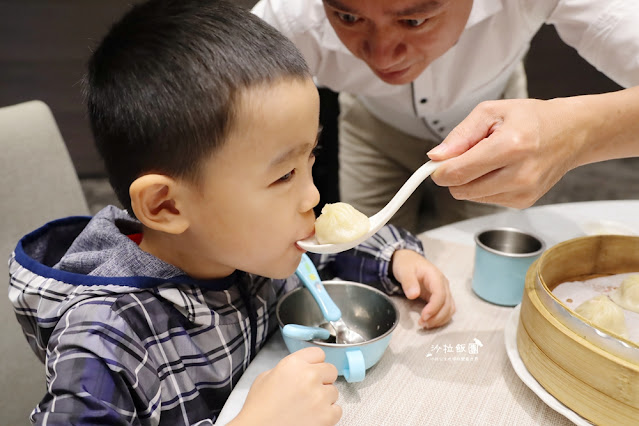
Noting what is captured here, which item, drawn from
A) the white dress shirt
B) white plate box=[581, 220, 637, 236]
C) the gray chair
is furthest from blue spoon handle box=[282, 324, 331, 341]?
the white dress shirt

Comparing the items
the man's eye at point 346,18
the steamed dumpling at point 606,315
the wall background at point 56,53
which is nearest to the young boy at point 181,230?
the man's eye at point 346,18

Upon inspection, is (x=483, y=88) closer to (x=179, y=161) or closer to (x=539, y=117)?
(x=539, y=117)

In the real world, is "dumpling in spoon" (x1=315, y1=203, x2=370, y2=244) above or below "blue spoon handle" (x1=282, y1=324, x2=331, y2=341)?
above

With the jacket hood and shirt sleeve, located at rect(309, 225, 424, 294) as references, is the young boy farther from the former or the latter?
shirt sleeve, located at rect(309, 225, 424, 294)

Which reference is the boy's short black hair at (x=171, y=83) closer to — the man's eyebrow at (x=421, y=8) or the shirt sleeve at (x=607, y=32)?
the man's eyebrow at (x=421, y=8)

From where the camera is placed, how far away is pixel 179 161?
83cm

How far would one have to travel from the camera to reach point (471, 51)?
1.58 meters

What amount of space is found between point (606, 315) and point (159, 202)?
76 cm

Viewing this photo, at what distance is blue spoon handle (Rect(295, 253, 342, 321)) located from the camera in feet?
3.33

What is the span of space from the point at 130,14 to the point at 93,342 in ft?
1.79

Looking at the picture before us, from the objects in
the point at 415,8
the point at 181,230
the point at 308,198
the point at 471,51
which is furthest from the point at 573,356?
the point at 471,51

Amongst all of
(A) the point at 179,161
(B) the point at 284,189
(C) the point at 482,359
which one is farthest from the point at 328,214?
(C) the point at 482,359

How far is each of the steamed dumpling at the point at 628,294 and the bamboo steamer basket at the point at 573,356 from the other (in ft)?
0.36

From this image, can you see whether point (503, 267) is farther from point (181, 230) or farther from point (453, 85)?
point (453, 85)
